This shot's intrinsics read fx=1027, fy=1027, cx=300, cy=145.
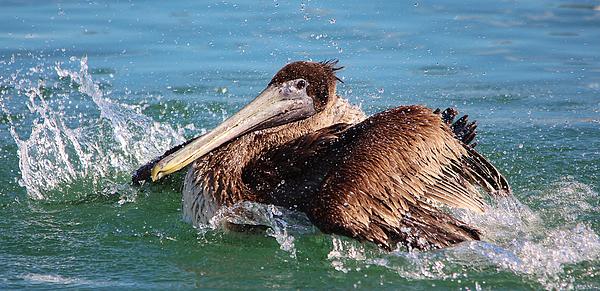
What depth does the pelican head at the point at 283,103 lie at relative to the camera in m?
5.99

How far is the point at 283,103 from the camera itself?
6.18 metres

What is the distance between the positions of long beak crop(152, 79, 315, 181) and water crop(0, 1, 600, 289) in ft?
1.34

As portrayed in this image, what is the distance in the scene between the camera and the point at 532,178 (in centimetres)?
734

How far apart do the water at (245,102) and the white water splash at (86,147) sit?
0.02m

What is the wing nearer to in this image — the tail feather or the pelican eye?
the tail feather

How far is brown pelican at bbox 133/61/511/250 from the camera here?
557 cm

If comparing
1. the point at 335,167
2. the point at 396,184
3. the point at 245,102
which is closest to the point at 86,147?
the point at 245,102

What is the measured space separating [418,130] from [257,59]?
17.1 ft

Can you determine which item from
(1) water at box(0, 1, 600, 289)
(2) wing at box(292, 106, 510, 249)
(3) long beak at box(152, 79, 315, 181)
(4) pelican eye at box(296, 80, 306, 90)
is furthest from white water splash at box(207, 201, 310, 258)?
(4) pelican eye at box(296, 80, 306, 90)

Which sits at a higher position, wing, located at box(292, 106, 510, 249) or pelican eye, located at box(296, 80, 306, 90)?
pelican eye, located at box(296, 80, 306, 90)

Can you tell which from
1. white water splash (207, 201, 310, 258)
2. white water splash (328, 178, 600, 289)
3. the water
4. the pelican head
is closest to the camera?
white water splash (328, 178, 600, 289)

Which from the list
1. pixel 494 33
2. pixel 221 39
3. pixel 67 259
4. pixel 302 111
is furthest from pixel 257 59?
pixel 67 259

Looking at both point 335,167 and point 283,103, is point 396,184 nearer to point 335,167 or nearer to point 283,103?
point 335,167

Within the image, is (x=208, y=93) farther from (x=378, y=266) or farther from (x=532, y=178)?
(x=378, y=266)
